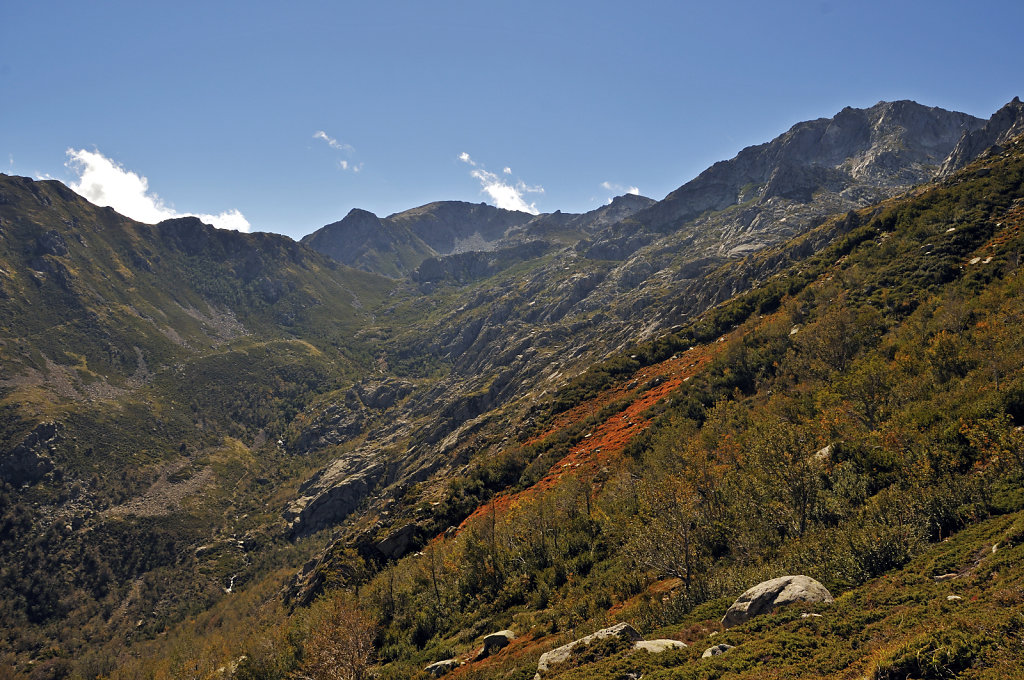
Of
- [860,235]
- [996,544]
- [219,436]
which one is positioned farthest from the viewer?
[219,436]

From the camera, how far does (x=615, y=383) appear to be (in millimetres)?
80188

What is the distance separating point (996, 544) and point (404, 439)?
165 meters

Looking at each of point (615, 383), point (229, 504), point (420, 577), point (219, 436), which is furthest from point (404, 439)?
point (420, 577)

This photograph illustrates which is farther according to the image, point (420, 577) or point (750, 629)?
point (420, 577)

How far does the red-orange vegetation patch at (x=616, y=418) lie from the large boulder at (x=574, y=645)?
20.6 m

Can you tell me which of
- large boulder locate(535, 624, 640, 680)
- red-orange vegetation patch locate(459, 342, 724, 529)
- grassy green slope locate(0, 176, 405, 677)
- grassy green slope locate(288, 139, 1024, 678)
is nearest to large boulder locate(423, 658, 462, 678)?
grassy green slope locate(288, 139, 1024, 678)

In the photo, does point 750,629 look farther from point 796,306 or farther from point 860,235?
point 860,235

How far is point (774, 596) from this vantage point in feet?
51.5

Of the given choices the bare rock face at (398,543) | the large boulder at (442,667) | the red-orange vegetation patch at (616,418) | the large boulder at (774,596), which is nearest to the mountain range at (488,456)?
the bare rock face at (398,543)

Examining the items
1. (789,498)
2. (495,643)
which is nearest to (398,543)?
(495,643)

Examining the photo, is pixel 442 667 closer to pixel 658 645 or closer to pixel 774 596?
pixel 658 645

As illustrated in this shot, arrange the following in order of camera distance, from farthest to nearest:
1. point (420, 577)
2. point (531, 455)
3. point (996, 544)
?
point (531, 455)
point (420, 577)
point (996, 544)

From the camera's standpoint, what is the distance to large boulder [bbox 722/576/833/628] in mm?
15406

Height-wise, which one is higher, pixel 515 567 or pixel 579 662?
pixel 579 662
